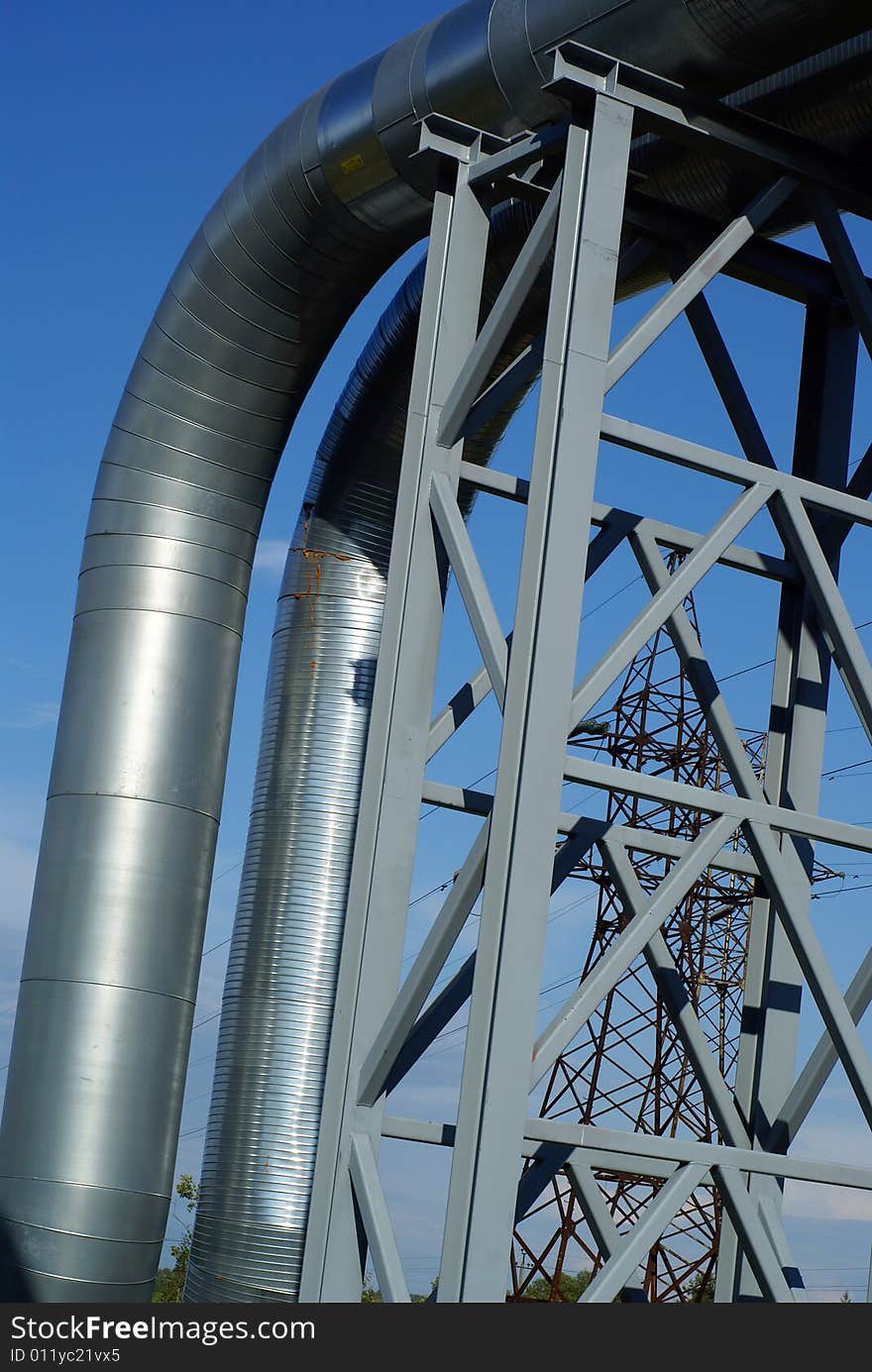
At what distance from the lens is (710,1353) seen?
511cm

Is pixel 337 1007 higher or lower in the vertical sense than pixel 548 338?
lower

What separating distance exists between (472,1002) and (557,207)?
2923mm

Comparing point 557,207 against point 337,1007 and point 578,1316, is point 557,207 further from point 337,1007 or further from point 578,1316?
point 578,1316

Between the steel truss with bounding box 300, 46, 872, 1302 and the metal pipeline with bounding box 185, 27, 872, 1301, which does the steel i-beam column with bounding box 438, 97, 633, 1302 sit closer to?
the steel truss with bounding box 300, 46, 872, 1302

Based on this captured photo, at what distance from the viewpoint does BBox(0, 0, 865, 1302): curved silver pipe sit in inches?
307

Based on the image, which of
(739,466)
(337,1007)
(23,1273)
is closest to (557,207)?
(739,466)

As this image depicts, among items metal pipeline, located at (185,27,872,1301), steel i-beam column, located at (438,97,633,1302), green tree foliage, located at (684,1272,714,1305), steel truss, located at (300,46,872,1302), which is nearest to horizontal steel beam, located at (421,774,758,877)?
steel truss, located at (300,46,872,1302)

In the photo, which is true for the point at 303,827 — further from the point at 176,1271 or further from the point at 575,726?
the point at 176,1271

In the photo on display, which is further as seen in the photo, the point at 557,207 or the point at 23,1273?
the point at 23,1273

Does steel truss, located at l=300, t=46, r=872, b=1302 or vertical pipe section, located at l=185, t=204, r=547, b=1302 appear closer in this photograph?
steel truss, located at l=300, t=46, r=872, b=1302

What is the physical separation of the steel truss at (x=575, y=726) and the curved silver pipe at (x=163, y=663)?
4.81ft

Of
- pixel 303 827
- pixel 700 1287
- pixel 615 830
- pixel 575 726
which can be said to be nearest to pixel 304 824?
pixel 303 827

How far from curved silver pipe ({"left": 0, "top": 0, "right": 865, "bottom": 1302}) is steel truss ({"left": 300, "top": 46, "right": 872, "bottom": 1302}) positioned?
1.47 metres

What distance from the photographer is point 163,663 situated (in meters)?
8.48
